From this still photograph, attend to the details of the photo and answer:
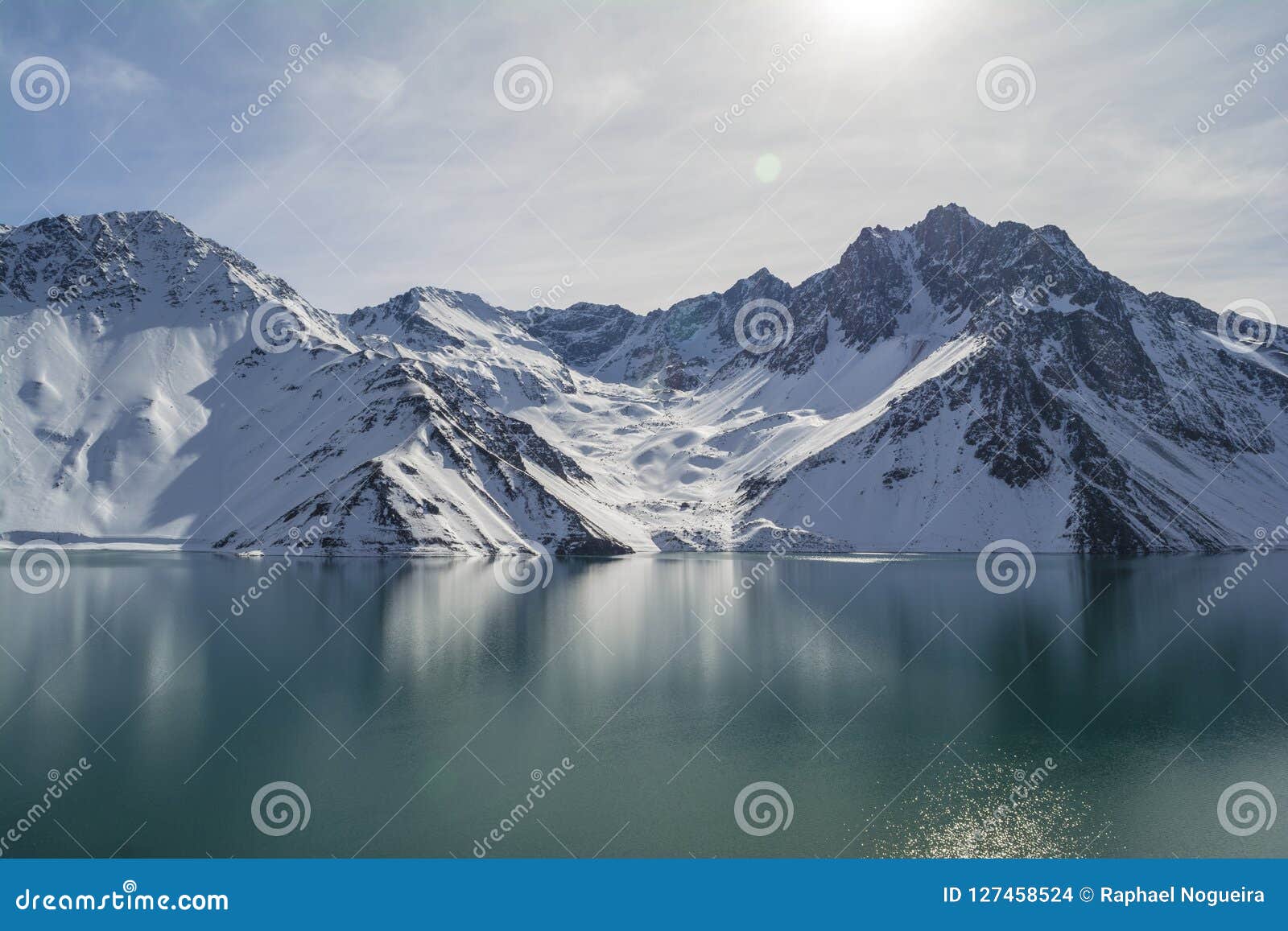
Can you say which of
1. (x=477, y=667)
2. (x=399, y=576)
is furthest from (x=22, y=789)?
(x=399, y=576)

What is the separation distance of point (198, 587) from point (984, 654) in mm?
108971

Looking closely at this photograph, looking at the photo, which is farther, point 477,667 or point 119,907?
point 477,667

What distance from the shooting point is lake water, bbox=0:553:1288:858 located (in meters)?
37.6

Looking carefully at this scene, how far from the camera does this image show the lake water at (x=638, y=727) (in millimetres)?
37562

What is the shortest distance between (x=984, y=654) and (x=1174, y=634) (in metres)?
26.1

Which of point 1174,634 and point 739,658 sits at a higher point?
point 1174,634

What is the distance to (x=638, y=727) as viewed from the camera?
52.8m

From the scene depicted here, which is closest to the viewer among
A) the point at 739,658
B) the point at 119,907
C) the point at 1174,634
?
the point at 119,907

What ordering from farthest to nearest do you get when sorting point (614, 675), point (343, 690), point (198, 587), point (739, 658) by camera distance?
point (198, 587), point (739, 658), point (614, 675), point (343, 690)

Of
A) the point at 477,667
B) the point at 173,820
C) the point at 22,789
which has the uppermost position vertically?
the point at 477,667

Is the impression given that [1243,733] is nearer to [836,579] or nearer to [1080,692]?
[1080,692]

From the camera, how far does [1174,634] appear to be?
84.5 m

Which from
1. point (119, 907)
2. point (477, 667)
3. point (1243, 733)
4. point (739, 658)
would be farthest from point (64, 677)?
point (1243, 733)

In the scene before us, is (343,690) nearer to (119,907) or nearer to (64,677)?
(64,677)
